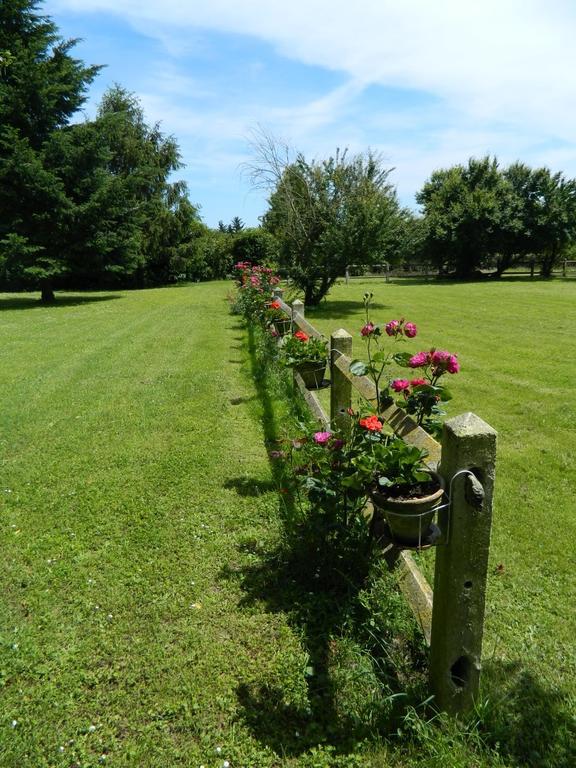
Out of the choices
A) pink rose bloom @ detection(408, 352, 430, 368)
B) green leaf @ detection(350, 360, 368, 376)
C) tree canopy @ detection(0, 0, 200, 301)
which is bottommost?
green leaf @ detection(350, 360, 368, 376)

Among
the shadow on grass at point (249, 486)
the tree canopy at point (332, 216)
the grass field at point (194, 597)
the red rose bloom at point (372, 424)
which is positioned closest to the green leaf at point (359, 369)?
the red rose bloom at point (372, 424)

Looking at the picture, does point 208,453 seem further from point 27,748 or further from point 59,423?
point 27,748

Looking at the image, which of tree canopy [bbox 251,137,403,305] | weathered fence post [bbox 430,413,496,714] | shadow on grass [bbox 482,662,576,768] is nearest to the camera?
weathered fence post [bbox 430,413,496,714]

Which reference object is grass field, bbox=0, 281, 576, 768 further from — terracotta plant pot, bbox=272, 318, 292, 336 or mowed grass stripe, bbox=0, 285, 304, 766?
terracotta plant pot, bbox=272, 318, 292, 336

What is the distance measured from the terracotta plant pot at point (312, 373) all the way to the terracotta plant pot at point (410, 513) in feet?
8.11

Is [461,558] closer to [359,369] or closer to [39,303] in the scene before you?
[359,369]

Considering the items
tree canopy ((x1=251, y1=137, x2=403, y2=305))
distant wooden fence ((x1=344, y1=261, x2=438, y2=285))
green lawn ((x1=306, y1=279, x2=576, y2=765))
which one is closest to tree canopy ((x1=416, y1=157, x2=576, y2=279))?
distant wooden fence ((x1=344, y1=261, x2=438, y2=285))

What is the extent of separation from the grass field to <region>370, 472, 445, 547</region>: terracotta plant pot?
76 centimetres

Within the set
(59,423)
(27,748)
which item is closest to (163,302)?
(59,423)

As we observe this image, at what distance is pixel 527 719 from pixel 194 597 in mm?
1794

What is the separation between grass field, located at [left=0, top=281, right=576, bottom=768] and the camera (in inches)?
82.8

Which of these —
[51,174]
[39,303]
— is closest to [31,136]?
[51,174]

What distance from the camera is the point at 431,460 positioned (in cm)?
216

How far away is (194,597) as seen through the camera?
2.97 metres
